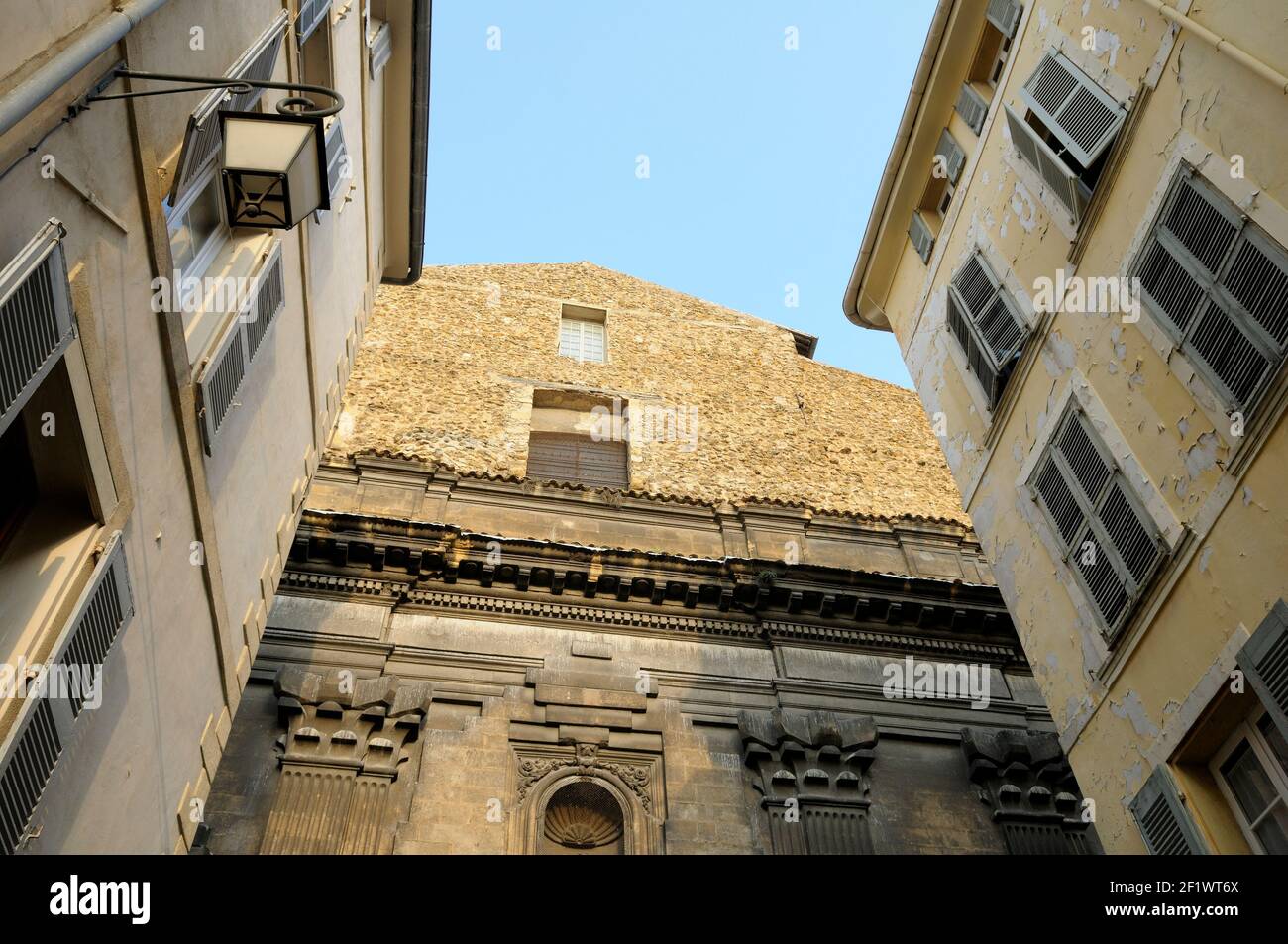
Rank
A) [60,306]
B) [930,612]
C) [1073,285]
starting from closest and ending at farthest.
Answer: [60,306] < [1073,285] < [930,612]

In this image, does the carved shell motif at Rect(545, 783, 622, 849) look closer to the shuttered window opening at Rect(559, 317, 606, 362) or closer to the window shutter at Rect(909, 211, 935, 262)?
the window shutter at Rect(909, 211, 935, 262)

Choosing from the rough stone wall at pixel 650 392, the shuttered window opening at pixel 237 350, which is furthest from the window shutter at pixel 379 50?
the rough stone wall at pixel 650 392

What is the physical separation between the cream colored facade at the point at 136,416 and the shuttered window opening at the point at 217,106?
25 millimetres

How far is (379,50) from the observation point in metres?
10.9

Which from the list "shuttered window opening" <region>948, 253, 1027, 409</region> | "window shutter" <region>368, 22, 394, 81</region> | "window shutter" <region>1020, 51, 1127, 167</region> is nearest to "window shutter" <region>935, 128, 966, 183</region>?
"shuttered window opening" <region>948, 253, 1027, 409</region>

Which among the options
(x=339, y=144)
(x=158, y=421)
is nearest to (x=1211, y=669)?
(x=158, y=421)

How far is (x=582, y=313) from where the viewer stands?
77.8 feet

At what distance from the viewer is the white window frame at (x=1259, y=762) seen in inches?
244

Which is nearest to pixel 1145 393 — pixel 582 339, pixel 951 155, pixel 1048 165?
pixel 1048 165

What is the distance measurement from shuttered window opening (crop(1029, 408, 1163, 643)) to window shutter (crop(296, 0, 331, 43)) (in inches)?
257

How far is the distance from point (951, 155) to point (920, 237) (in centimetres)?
96

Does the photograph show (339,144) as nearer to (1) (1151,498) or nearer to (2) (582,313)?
(1) (1151,498)

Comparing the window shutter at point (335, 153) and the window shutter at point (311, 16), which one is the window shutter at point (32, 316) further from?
the window shutter at point (311, 16)
